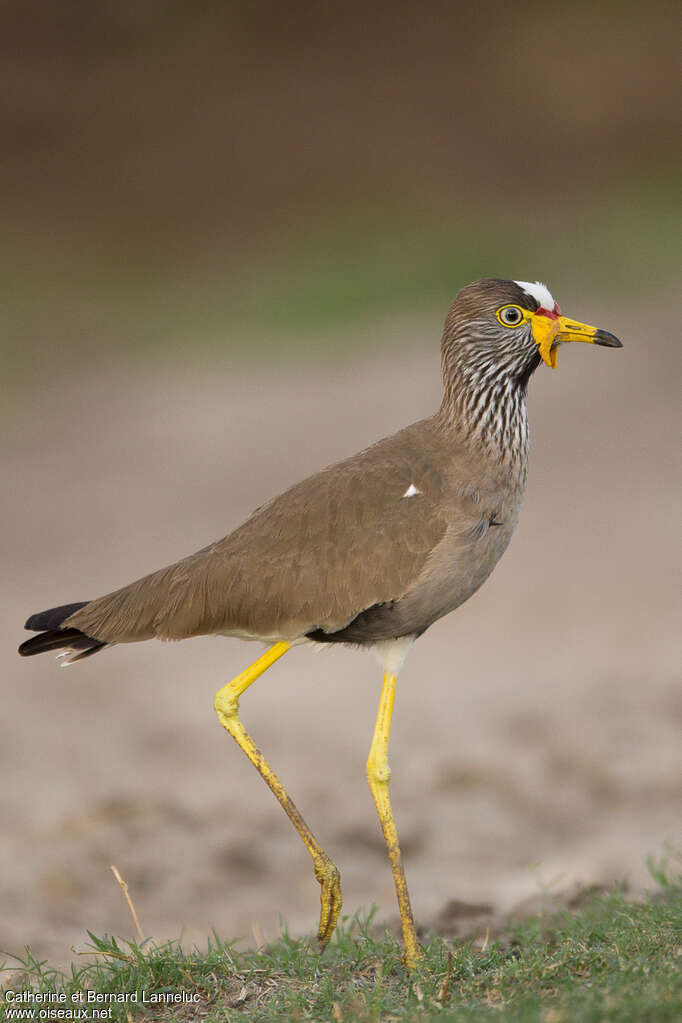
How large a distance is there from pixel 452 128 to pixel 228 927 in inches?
738

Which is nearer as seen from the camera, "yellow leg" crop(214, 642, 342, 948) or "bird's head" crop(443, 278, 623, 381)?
"yellow leg" crop(214, 642, 342, 948)

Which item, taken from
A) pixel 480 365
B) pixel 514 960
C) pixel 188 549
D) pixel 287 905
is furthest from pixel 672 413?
pixel 514 960

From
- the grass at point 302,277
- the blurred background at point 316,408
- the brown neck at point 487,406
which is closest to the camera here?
the brown neck at point 487,406

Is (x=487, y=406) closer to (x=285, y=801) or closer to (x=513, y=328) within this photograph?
(x=513, y=328)

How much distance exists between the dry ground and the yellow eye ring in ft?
6.91

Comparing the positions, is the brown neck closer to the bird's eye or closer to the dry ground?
the bird's eye

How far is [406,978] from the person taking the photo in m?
4.22

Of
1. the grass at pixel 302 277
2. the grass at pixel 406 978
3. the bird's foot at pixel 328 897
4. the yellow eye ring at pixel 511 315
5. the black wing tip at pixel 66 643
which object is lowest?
the grass at pixel 406 978

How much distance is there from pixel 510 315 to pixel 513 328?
0.15 feet

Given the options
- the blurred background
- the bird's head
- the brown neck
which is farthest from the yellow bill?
the blurred background

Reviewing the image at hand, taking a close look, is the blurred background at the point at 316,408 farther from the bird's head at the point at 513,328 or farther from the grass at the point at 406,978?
the bird's head at the point at 513,328

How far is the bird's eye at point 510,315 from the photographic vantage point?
15.5 feet

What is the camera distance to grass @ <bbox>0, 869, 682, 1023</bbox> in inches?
142

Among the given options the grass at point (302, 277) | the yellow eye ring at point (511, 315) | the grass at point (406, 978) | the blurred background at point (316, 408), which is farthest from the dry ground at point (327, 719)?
the grass at point (302, 277)
